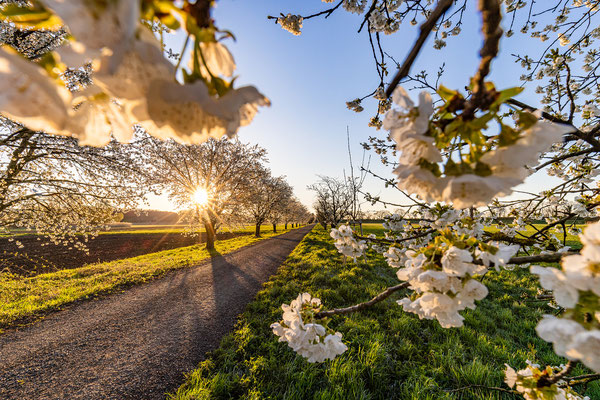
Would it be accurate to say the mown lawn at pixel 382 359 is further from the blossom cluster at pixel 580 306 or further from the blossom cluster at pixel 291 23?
the blossom cluster at pixel 291 23

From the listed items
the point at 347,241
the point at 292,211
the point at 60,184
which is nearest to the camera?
the point at 347,241

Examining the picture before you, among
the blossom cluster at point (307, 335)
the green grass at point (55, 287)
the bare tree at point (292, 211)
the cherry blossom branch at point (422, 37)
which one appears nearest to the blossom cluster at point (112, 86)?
the cherry blossom branch at point (422, 37)

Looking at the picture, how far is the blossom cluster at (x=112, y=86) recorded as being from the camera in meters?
0.39

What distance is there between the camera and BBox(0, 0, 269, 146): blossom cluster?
39 cm

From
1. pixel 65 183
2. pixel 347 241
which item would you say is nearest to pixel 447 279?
pixel 347 241

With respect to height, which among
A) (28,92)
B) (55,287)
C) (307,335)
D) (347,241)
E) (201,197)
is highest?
(201,197)

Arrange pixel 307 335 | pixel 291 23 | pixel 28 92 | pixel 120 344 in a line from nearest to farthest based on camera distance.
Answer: pixel 28 92 < pixel 307 335 < pixel 291 23 < pixel 120 344

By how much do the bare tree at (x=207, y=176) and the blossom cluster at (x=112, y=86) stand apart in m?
13.2

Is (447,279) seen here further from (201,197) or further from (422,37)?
(201,197)

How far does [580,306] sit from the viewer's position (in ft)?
2.28

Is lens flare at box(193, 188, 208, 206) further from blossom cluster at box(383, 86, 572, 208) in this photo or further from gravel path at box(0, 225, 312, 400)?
blossom cluster at box(383, 86, 572, 208)

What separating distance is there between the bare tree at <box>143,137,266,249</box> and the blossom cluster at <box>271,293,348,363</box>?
1280 cm

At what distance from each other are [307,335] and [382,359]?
9.25 ft

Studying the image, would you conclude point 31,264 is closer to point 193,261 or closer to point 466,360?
point 193,261
